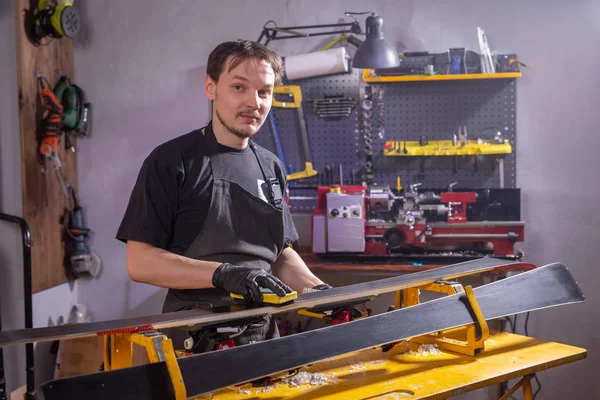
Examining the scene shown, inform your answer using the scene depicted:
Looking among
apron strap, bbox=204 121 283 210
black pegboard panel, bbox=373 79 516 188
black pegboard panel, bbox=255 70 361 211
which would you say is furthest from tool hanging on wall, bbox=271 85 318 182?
apron strap, bbox=204 121 283 210

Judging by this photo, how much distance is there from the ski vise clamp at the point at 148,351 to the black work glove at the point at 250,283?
27 cm

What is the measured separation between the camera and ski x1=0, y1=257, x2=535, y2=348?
1325mm

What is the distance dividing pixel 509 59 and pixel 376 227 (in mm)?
1253

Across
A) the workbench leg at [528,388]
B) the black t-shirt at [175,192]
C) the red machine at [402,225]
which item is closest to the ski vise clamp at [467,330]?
the workbench leg at [528,388]

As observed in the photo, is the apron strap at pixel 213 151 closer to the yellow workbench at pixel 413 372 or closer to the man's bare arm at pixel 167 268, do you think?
the man's bare arm at pixel 167 268

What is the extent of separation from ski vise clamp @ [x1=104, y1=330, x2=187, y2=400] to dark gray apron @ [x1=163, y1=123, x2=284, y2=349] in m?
0.46

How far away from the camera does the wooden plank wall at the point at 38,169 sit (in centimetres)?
341

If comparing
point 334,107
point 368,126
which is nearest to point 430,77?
point 368,126

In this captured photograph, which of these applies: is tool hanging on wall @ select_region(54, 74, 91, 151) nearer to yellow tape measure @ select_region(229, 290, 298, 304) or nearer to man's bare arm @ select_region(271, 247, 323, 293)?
man's bare arm @ select_region(271, 247, 323, 293)

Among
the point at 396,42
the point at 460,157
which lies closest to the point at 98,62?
the point at 396,42

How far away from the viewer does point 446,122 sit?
150 inches

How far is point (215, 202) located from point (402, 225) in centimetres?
161

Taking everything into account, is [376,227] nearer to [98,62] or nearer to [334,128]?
[334,128]

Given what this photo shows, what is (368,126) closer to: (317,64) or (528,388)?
(317,64)
